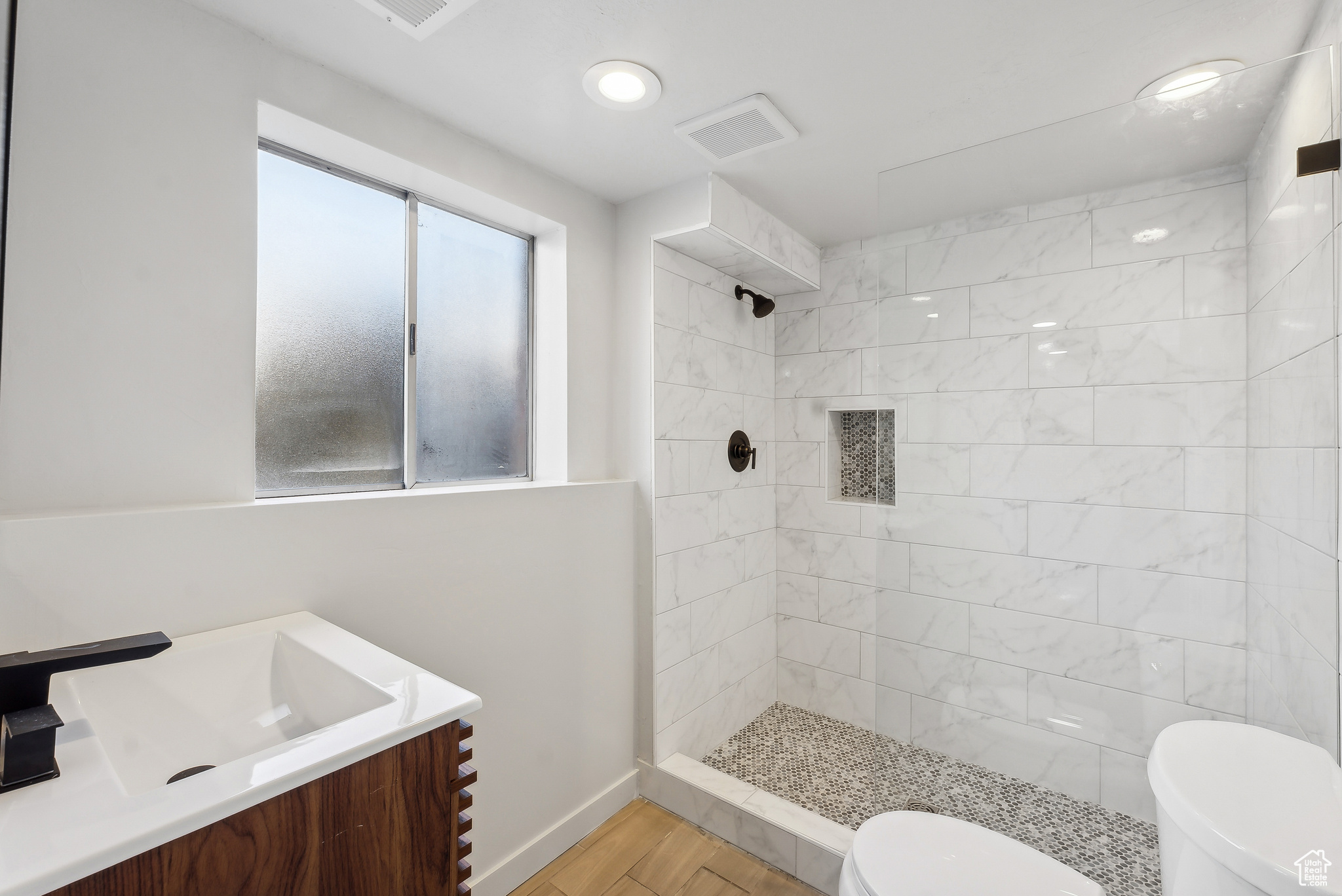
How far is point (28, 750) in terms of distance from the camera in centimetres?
70

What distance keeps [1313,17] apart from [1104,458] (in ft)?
3.41

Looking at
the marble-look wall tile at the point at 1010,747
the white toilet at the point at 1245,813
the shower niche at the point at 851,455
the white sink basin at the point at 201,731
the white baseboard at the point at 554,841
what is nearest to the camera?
the white sink basin at the point at 201,731

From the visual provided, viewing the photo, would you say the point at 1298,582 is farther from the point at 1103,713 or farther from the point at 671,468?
the point at 671,468

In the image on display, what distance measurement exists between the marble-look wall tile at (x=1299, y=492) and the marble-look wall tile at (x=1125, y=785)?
0.58m

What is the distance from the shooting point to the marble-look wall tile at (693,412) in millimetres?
2301

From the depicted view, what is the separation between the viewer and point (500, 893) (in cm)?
181

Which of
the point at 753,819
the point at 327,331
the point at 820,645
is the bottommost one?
the point at 753,819

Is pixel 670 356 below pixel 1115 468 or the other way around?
the other way around

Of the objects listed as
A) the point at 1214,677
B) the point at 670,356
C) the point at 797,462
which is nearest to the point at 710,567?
the point at 797,462

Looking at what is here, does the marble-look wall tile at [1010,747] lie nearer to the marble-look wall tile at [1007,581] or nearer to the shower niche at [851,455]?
the marble-look wall tile at [1007,581]

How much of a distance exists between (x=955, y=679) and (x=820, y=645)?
1365 mm

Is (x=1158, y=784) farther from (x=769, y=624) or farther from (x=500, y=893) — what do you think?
(x=769, y=624)

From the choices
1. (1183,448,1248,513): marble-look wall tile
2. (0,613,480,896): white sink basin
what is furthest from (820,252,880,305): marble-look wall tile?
(0,613,480,896): white sink basin

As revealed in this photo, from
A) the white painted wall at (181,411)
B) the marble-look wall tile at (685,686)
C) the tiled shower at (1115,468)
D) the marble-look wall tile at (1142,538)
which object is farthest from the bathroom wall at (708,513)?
the marble-look wall tile at (1142,538)
